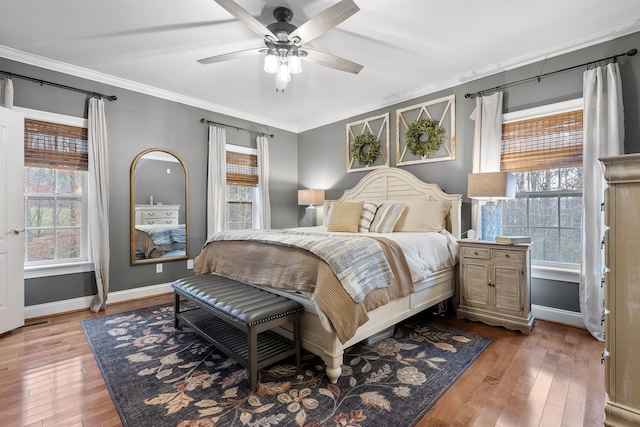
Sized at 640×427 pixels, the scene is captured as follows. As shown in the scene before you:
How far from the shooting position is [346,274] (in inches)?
77.4

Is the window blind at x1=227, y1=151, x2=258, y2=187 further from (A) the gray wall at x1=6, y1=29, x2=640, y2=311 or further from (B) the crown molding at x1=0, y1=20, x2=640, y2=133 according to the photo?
(B) the crown molding at x1=0, y1=20, x2=640, y2=133

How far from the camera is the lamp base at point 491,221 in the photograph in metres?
3.39

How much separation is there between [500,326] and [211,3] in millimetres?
3754

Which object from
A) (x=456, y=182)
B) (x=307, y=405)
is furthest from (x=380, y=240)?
(x=456, y=182)

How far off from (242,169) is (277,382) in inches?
143

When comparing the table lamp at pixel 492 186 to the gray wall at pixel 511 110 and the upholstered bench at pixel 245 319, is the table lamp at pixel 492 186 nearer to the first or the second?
the gray wall at pixel 511 110

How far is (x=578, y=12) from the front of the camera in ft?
8.05

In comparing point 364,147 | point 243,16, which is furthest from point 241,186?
point 243,16

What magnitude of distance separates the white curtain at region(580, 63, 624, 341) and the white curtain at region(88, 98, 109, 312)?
4.95m

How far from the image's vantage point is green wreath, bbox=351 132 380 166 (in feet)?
14.8

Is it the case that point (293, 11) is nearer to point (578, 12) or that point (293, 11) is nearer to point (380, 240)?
point (380, 240)

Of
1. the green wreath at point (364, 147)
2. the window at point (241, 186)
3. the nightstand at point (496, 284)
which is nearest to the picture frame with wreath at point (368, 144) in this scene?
the green wreath at point (364, 147)

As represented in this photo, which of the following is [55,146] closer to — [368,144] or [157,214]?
[157,214]

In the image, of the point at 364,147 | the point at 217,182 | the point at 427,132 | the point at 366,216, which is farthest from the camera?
the point at 364,147
